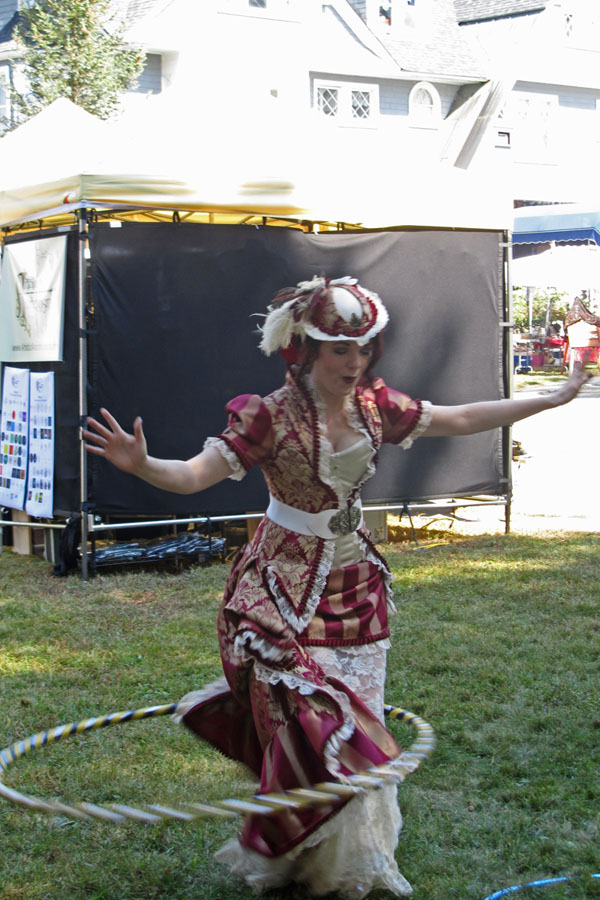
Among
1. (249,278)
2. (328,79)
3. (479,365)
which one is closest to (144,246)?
(249,278)

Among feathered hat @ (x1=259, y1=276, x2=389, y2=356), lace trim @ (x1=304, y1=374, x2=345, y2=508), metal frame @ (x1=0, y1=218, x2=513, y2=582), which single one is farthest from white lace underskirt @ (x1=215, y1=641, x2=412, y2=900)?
metal frame @ (x1=0, y1=218, x2=513, y2=582)

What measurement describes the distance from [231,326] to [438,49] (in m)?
27.1

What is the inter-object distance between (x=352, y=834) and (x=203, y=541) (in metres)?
5.62

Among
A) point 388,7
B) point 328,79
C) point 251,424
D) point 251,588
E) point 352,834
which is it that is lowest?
point 352,834

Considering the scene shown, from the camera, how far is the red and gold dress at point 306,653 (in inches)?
129

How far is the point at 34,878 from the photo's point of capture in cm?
371

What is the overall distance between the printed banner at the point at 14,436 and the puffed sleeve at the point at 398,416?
540cm

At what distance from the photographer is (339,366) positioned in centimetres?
363

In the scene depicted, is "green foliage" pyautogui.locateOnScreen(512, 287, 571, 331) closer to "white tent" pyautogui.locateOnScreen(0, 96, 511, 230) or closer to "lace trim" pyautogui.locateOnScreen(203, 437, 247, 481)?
"white tent" pyautogui.locateOnScreen(0, 96, 511, 230)

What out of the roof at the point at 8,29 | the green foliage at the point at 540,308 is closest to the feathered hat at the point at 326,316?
the roof at the point at 8,29

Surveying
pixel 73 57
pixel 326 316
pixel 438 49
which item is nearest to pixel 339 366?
pixel 326 316

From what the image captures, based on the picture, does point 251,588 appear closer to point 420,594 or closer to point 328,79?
point 420,594

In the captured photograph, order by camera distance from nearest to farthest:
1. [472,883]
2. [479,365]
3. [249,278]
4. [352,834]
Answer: [352,834], [472,883], [249,278], [479,365]

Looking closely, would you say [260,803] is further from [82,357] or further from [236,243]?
[236,243]
